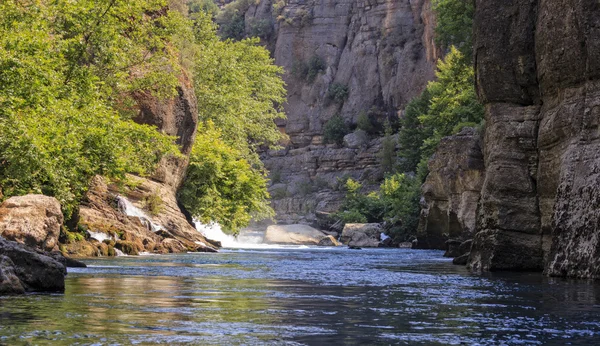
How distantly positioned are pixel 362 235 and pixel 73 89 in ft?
115

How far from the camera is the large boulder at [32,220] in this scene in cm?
1920

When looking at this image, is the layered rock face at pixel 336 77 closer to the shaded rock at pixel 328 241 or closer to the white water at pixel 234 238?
the white water at pixel 234 238

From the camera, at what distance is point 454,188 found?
40.5 metres

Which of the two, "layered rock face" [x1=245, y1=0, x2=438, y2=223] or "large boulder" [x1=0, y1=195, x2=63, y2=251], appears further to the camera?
"layered rock face" [x1=245, y1=0, x2=438, y2=223]

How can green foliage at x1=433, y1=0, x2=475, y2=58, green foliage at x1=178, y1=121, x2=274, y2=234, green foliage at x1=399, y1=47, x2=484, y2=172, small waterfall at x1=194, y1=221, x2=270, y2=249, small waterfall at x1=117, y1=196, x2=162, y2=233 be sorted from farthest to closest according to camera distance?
1. small waterfall at x1=194, y1=221, x2=270, y2=249
2. green foliage at x1=399, y1=47, x2=484, y2=172
3. green foliage at x1=178, y1=121, x2=274, y2=234
4. green foliage at x1=433, y1=0, x2=475, y2=58
5. small waterfall at x1=117, y1=196, x2=162, y2=233

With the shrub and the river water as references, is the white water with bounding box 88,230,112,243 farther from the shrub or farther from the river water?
the river water

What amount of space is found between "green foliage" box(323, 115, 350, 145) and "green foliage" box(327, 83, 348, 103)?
2.74m

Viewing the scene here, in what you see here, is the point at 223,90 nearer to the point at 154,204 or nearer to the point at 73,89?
the point at 154,204

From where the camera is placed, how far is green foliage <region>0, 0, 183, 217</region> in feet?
68.9

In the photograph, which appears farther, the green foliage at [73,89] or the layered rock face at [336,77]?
the layered rock face at [336,77]

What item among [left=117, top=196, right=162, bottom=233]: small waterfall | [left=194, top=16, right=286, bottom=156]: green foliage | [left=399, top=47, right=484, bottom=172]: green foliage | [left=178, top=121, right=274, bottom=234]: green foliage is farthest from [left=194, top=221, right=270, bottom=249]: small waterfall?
[left=399, top=47, right=484, bottom=172]: green foliage

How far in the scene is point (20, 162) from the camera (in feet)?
69.0

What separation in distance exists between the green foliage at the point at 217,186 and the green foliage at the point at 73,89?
23.8 feet

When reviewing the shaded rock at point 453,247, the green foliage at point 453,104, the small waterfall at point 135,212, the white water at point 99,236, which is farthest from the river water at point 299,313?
the green foliage at point 453,104
